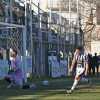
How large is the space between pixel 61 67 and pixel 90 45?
29.1 metres

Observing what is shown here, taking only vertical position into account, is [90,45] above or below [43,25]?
below

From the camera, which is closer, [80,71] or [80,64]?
[80,71]

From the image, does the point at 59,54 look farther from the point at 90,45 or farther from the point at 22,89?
the point at 90,45

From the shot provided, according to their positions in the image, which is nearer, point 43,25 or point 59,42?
point 43,25

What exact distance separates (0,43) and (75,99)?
16.4m

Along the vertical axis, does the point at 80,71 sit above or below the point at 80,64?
below

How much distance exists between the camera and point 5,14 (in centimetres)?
3406

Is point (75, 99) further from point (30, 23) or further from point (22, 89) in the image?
point (30, 23)

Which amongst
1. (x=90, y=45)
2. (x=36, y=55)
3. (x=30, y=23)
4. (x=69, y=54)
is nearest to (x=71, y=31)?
(x=69, y=54)

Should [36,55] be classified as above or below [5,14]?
below

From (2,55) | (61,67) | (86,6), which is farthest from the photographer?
(86,6)

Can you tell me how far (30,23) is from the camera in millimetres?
35500

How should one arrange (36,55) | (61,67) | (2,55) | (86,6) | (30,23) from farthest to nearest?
(86,6) → (61,67) → (36,55) → (30,23) → (2,55)

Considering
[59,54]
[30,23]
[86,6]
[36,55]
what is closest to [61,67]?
[59,54]
